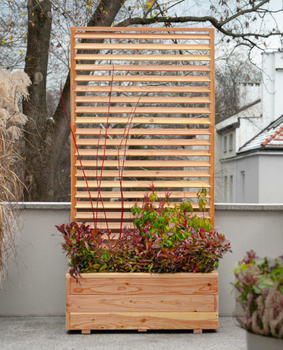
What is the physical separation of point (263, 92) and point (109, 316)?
25435mm

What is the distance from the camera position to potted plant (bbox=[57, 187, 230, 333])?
4.35 metres

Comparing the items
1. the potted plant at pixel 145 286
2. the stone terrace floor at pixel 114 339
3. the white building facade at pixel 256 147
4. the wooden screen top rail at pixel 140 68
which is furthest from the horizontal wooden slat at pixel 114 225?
the white building facade at pixel 256 147

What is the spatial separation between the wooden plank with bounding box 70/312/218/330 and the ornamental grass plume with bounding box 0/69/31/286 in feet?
2.55

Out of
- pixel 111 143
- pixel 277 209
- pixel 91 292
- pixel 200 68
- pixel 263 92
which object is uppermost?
pixel 263 92

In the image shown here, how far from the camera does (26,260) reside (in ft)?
16.5

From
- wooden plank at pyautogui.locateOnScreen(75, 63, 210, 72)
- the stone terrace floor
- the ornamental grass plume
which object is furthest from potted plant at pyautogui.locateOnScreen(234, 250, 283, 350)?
wooden plank at pyautogui.locateOnScreen(75, 63, 210, 72)

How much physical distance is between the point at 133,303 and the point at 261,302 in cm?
242

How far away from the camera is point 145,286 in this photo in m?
4.36

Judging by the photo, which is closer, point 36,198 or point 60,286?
point 60,286

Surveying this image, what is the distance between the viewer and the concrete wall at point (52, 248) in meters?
5.02

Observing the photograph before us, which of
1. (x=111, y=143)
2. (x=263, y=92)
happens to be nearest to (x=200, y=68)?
(x=111, y=143)

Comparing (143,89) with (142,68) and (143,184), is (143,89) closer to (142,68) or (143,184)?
(142,68)

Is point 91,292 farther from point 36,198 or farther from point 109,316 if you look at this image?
point 36,198

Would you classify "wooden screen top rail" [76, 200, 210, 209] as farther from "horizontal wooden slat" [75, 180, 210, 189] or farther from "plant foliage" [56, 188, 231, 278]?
"plant foliage" [56, 188, 231, 278]
